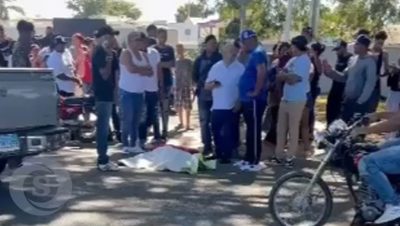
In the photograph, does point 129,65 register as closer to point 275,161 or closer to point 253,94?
point 253,94

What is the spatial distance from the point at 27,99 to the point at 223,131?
11.5ft

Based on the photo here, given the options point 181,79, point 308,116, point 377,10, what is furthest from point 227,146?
point 377,10

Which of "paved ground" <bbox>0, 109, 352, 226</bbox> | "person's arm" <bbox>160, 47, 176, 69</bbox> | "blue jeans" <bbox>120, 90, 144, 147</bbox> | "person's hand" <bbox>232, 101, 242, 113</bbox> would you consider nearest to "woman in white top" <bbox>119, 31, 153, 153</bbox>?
"blue jeans" <bbox>120, 90, 144, 147</bbox>

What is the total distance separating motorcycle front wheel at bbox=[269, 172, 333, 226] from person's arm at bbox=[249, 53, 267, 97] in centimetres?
317

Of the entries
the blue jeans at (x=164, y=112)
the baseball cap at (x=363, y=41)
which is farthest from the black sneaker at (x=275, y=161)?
the blue jeans at (x=164, y=112)

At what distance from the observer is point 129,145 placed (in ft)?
38.2

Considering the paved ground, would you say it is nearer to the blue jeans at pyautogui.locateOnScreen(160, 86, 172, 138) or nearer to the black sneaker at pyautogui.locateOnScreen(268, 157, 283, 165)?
the black sneaker at pyautogui.locateOnScreen(268, 157, 283, 165)

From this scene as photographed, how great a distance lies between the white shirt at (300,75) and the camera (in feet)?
34.7

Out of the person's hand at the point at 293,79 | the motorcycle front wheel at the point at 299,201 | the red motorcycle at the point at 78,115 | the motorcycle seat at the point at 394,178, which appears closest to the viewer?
the motorcycle seat at the point at 394,178

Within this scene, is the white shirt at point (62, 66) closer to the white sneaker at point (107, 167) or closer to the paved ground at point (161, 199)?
the paved ground at point (161, 199)

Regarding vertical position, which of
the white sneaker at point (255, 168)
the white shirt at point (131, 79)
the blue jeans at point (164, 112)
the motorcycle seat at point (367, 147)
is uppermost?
the white shirt at point (131, 79)

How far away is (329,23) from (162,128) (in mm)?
29439

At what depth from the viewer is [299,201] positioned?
7164mm

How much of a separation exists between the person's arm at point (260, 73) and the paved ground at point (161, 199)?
1.07 meters
